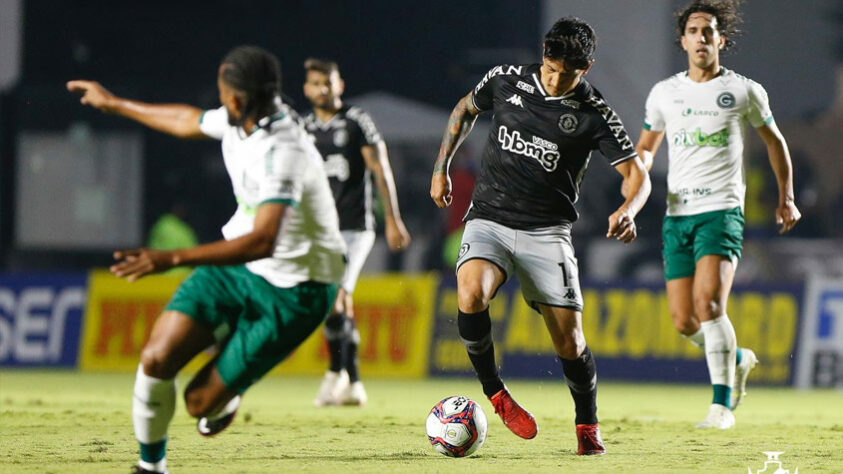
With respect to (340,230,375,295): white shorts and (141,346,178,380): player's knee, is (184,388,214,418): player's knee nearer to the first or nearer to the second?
(141,346,178,380): player's knee

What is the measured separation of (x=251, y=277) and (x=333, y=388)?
4.97 meters

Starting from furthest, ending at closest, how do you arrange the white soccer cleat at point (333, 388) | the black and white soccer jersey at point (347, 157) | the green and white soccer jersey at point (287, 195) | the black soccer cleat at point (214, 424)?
the white soccer cleat at point (333, 388)
the black and white soccer jersey at point (347, 157)
the black soccer cleat at point (214, 424)
the green and white soccer jersey at point (287, 195)

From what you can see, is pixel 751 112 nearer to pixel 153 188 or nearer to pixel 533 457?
pixel 533 457

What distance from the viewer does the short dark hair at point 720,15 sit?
9000 millimetres

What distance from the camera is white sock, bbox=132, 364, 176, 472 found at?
6.00 metres

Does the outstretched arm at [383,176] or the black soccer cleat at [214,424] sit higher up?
the outstretched arm at [383,176]

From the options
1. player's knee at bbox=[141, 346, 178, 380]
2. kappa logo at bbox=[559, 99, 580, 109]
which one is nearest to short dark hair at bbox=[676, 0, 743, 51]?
kappa logo at bbox=[559, 99, 580, 109]

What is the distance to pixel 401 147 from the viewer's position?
816 inches

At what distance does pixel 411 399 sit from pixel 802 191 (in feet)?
32.4

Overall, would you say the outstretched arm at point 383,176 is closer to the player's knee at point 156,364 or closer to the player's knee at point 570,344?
the player's knee at point 570,344

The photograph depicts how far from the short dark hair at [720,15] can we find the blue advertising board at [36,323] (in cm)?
947

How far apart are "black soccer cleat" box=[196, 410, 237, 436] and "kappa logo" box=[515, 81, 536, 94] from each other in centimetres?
246

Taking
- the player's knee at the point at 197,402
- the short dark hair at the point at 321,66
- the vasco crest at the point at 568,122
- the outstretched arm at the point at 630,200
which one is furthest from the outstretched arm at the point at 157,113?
the short dark hair at the point at 321,66

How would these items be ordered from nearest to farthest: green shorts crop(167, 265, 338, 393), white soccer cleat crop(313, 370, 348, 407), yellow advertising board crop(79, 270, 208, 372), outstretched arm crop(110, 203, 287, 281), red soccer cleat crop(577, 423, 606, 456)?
outstretched arm crop(110, 203, 287, 281) → green shorts crop(167, 265, 338, 393) → red soccer cleat crop(577, 423, 606, 456) → white soccer cleat crop(313, 370, 348, 407) → yellow advertising board crop(79, 270, 208, 372)
